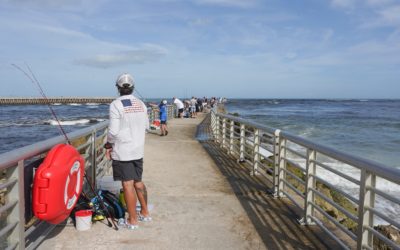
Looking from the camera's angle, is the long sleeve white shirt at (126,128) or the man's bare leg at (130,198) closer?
the long sleeve white shirt at (126,128)

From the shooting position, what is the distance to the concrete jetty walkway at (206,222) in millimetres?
4430

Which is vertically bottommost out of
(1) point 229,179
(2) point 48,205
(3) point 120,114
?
(1) point 229,179

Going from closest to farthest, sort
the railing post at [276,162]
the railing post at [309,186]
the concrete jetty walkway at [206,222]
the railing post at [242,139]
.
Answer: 1. the concrete jetty walkway at [206,222]
2. the railing post at [309,186]
3. the railing post at [276,162]
4. the railing post at [242,139]

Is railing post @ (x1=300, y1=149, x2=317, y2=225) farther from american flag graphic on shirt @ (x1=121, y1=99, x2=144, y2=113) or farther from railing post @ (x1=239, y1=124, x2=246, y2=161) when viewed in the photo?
railing post @ (x1=239, y1=124, x2=246, y2=161)

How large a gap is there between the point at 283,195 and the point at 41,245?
3700 millimetres

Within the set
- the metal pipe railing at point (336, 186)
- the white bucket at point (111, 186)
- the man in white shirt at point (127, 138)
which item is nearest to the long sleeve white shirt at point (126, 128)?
the man in white shirt at point (127, 138)

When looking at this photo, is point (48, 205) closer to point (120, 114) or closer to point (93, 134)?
point (120, 114)

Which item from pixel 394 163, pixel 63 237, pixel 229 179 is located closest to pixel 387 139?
pixel 394 163

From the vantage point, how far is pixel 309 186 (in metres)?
5.07

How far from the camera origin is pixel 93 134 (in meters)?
6.46

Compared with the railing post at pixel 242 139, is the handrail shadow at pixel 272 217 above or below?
below

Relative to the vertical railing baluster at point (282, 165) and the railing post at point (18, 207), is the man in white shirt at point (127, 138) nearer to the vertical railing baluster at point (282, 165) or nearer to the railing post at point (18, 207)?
the railing post at point (18, 207)

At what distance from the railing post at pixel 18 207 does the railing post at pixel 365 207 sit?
9.55 feet

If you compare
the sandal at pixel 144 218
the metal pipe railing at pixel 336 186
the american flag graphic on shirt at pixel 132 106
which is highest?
the american flag graphic on shirt at pixel 132 106
